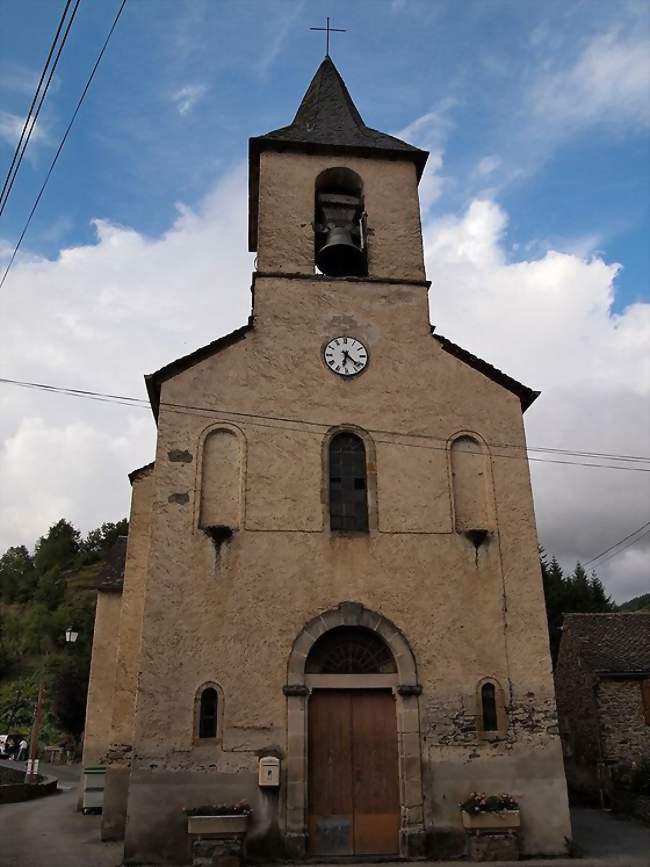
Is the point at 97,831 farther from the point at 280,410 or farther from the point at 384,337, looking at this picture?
the point at 384,337

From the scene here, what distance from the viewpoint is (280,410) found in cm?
1363

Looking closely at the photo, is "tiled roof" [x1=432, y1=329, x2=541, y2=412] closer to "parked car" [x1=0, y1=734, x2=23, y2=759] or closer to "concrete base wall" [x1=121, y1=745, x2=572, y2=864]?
"concrete base wall" [x1=121, y1=745, x2=572, y2=864]

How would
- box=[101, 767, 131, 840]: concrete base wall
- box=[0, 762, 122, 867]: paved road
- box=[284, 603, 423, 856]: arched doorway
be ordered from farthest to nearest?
box=[101, 767, 131, 840]: concrete base wall, box=[284, 603, 423, 856]: arched doorway, box=[0, 762, 122, 867]: paved road

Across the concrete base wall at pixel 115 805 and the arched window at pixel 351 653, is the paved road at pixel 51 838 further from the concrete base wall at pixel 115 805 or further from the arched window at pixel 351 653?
the arched window at pixel 351 653

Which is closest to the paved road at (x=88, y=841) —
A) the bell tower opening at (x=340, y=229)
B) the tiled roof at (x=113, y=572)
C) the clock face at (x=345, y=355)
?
the tiled roof at (x=113, y=572)

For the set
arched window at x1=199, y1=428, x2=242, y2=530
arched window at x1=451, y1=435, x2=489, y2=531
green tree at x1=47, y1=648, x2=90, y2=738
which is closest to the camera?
arched window at x1=199, y1=428, x2=242, y2=530

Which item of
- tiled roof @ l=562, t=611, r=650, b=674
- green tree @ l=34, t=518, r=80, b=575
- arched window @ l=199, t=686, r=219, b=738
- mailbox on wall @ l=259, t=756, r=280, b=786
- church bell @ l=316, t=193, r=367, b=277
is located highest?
green tree @ l=34, t=518, r=80, b=575

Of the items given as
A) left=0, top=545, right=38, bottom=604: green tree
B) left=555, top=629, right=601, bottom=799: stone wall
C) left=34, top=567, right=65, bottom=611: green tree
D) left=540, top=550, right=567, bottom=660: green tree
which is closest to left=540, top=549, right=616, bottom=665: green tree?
left=540, top=550, right=567, bottom=660: green tree

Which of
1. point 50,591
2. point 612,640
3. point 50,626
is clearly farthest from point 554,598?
point 50,591

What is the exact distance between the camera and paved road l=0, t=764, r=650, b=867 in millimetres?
10727

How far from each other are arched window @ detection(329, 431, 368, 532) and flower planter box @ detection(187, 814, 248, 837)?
196 inches

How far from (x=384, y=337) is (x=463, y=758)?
26.5 ft

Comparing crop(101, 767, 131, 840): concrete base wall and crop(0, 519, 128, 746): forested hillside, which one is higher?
crop(0, 519, 128, 746): forested hillside

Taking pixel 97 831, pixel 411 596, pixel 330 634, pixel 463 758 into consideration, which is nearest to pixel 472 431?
pixel 411 596
